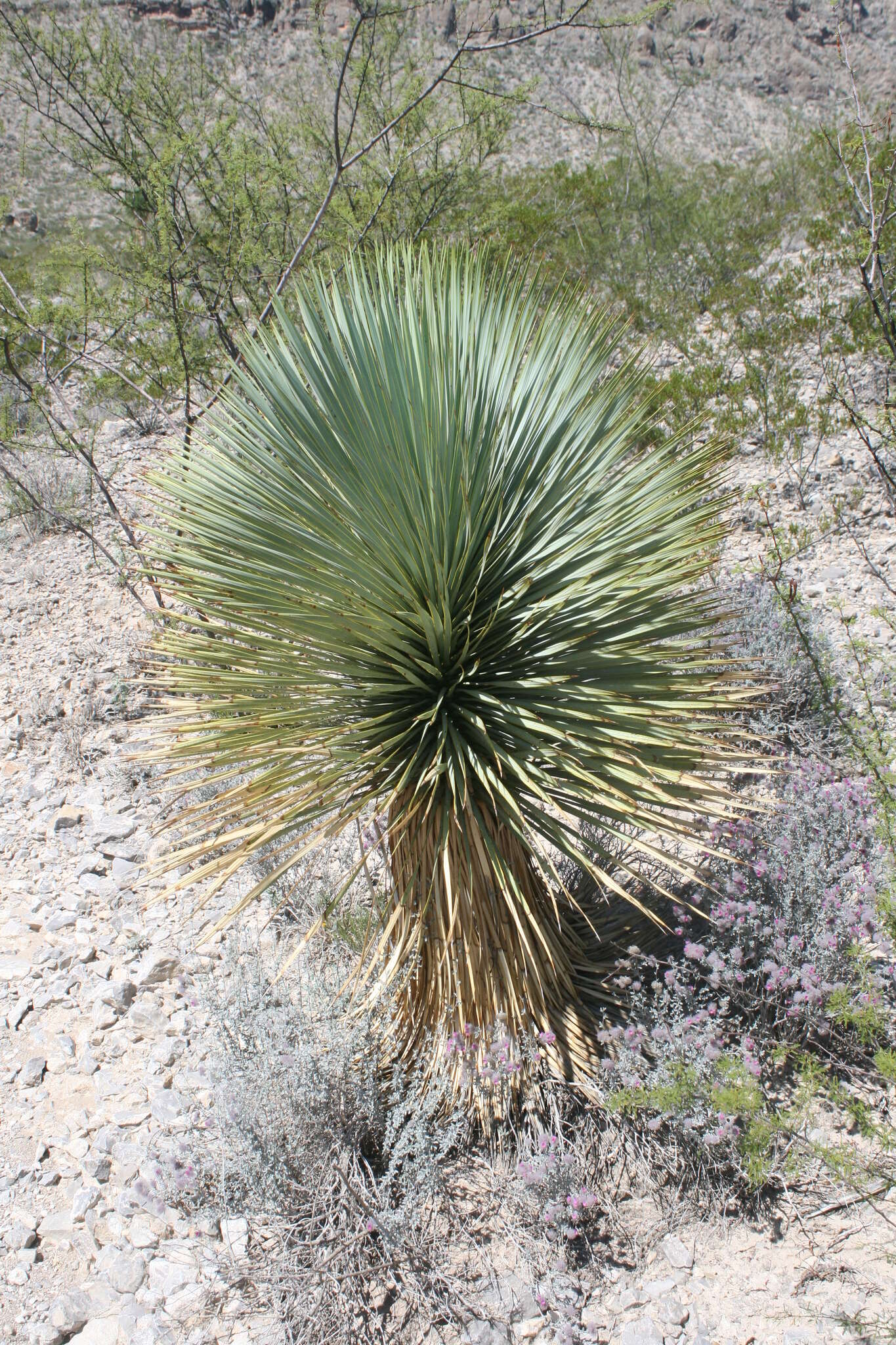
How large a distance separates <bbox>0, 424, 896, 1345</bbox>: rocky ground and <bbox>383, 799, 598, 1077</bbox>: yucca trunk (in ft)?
1.95

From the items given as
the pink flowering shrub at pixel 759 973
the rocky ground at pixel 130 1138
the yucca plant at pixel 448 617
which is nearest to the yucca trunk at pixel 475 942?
the yucca plant at pixel 448 617

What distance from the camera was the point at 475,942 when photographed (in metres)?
2.35

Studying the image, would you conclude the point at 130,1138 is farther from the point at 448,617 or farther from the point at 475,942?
the point at 448,617

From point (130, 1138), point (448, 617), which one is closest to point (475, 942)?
point (448, 617)

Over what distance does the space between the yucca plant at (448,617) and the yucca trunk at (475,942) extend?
0.01 meters

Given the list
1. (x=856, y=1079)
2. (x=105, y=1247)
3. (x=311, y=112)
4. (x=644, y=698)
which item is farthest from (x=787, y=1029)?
(x=311, y=112)

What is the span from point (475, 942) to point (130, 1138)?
4.48ft

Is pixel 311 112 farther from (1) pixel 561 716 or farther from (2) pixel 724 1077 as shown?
(2) pixel 724 1077

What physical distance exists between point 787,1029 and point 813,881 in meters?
0.46

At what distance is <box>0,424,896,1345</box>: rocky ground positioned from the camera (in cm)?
219

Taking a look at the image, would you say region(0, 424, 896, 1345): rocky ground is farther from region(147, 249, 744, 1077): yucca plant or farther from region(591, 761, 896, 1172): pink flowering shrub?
region(147, 249, 744, 1077): yucca plant

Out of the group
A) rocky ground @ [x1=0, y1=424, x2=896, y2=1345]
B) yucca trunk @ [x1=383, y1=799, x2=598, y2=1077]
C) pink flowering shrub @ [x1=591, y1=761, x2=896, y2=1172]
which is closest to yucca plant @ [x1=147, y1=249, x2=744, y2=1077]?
yucca trunk @ [x1=383, y1=799, x2=598, y2=1077]

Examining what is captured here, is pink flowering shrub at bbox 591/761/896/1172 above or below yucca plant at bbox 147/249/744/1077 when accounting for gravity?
below

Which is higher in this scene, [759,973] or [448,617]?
[448,617]
